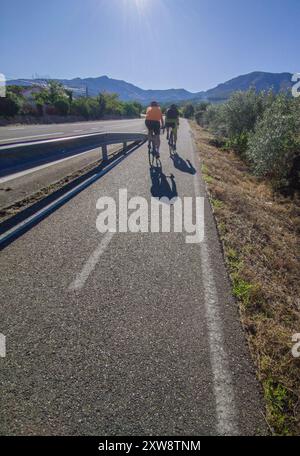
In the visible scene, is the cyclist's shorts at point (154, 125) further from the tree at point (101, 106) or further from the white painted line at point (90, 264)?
the tree at point (101, 106)

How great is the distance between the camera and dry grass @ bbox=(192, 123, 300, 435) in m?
Result: 2.35

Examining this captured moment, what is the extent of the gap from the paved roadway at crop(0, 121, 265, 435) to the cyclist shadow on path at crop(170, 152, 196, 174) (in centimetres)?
605

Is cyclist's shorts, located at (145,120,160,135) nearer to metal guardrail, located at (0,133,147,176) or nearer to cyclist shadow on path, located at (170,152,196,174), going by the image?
cyclist shadow on path, located at (170,152,196,174)

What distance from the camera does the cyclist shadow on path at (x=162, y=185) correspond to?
286 inches

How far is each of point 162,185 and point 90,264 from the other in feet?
15.1

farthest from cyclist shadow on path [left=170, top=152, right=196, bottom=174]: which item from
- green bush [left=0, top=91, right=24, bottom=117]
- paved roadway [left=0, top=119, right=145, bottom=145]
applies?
green bush [left=0, top=91, right=24, bottom=117]

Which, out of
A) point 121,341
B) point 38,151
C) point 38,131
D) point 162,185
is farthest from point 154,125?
point 38,131

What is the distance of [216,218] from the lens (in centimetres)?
611

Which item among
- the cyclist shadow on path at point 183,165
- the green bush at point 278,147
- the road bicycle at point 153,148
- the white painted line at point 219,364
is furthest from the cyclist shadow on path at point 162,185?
the green bush at point 278,147

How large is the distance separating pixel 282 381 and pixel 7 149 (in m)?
5.36

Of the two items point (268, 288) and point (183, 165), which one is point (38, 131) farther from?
point (268, 288)

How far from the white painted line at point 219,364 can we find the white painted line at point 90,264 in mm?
1536
